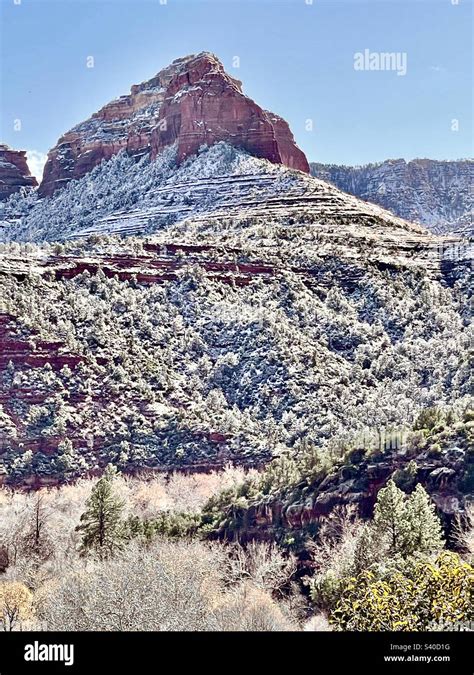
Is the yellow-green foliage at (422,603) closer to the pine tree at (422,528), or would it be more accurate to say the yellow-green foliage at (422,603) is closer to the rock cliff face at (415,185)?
the pine tree at (422,528)

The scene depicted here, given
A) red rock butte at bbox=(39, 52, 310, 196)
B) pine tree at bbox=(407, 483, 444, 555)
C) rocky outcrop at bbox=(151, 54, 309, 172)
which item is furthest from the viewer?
red rock butte at bbox=(39, 52, 310, 196)

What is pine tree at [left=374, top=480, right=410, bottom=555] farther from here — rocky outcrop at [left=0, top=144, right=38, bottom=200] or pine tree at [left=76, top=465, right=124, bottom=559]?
rocky outcrop at [left=0, top=144, right=38, bottom=200]

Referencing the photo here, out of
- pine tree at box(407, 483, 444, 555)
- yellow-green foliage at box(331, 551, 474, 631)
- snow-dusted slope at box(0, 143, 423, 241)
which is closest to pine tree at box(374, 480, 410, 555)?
pine tree at box(407, 483, 444, 555)

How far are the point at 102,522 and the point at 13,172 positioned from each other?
134940 mm

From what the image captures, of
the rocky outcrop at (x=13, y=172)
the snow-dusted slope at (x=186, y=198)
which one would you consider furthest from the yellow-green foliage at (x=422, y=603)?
the rocky outcrop at (x=13, y=172)

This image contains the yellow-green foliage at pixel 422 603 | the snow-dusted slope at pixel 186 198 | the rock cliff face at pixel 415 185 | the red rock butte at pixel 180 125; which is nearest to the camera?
the yellow-green foliage at pixel 422 603

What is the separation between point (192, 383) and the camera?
5397 cm

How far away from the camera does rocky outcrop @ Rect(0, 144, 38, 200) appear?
491ft

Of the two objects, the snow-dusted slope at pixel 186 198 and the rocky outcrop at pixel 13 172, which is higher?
the rocky outcrop at pixel 13 172

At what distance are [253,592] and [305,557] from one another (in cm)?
512

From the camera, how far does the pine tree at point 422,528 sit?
21438 mm

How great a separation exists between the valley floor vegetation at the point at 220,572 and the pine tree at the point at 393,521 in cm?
4

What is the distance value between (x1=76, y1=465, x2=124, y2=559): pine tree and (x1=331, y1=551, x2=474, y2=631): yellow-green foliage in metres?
17.2

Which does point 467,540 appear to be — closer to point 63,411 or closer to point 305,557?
point 305,557
